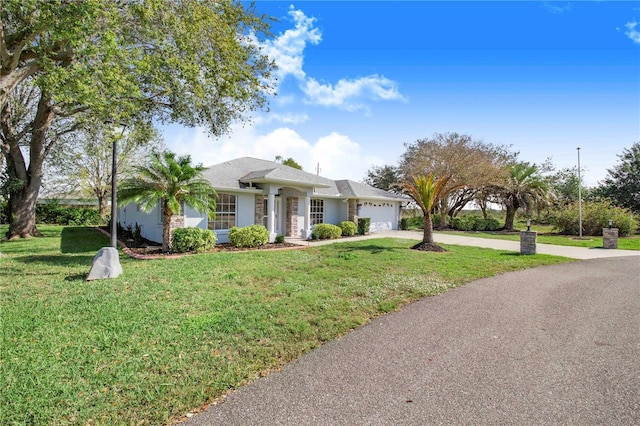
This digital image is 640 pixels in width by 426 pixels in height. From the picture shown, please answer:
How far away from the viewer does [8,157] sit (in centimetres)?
1706

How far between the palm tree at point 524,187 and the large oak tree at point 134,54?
840 inches

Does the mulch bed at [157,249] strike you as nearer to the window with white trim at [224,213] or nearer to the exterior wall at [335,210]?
the window with white trim at [224,213]

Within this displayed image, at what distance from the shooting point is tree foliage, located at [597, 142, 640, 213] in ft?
89.9

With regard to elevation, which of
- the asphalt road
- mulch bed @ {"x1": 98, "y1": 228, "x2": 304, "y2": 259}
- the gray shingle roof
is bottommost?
the asphalt road

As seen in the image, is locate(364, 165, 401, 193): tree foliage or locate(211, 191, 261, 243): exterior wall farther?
locate(364, 165, 401, 193): tree foliage

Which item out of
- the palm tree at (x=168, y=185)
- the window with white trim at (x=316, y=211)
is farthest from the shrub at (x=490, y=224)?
the palm tree at (x=168, y=185)

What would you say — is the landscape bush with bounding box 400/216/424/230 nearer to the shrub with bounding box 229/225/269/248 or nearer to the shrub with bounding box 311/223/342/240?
the shrub with bounding box 311/223/342/240

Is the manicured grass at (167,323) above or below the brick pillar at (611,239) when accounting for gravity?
below

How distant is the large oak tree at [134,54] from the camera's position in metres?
7.16

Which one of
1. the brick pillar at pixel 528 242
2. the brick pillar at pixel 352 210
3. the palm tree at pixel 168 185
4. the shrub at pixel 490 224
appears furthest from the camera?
the shrub at pixel 490 224

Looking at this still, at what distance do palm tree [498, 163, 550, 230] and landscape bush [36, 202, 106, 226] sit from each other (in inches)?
1385

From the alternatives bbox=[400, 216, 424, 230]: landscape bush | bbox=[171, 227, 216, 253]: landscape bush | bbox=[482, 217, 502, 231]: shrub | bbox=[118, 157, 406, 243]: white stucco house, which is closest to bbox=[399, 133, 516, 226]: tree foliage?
bbox=[400, 216, 424, 230]: landscape bush

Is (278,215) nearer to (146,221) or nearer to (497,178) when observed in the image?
(146,221)

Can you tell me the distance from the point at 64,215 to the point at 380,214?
88.4 feet
